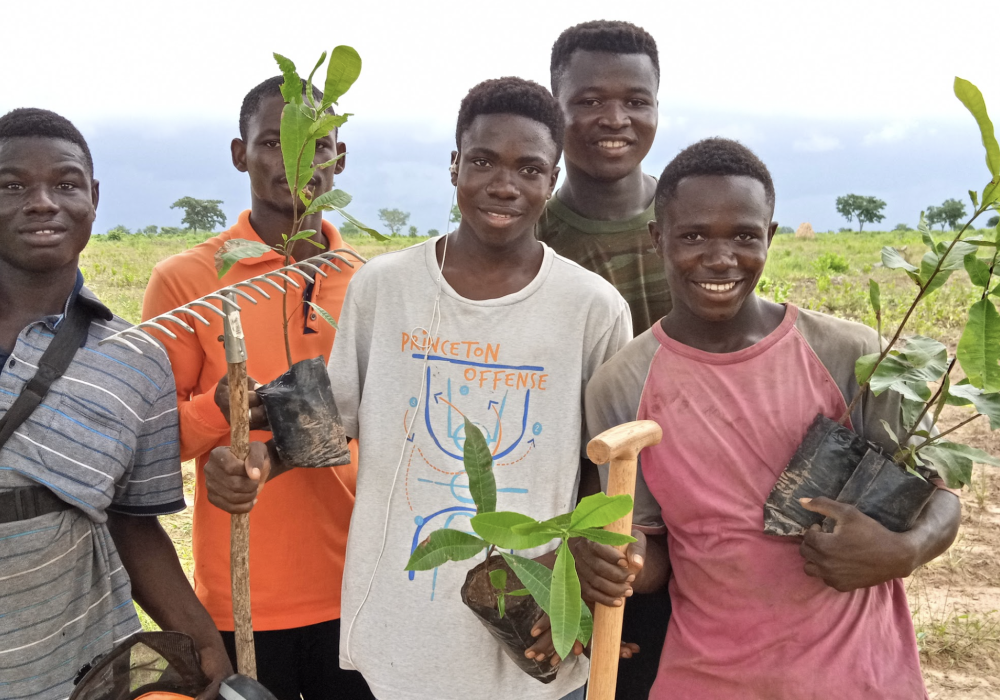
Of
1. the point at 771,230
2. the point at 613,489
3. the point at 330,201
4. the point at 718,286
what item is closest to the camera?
the point at 613,489

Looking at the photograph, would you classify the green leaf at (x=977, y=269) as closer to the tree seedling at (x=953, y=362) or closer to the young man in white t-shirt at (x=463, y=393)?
the tree seedling at (x=953, y=362)

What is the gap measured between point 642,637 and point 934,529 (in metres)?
0.83

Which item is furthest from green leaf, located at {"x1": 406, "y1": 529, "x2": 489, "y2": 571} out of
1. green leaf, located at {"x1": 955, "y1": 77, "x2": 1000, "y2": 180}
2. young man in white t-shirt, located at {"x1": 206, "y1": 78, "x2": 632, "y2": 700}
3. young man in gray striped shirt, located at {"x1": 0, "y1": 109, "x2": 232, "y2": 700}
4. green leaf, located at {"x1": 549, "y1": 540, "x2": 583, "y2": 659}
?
green leaf, located at {"x1": 955, "y1": 77, "x2": 1000, "y2": 180}

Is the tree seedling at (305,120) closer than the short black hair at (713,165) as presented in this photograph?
Yes

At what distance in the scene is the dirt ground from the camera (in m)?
3.18

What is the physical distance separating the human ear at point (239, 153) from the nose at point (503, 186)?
0.84m

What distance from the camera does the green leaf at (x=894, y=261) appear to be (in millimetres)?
1674

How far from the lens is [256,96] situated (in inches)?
85.7

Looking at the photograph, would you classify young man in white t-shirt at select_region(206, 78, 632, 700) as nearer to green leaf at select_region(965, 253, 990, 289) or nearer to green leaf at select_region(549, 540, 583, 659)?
green leaf at select_region(549, 540, 583, 659)

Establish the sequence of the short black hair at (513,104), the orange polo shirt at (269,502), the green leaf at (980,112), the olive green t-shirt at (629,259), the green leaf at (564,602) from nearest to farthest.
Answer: the green leaf at (564,602), the green leaf at (980,112), the short black hair at (513,104), the orange polo shirt at (269,502), the olive green t-shirt at (629,259)

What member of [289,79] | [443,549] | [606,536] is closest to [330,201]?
[289,79]

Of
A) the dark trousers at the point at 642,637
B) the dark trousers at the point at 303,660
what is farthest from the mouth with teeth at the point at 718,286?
the dark trousers at the point at 303,660

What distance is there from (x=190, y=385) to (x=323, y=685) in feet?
2.70

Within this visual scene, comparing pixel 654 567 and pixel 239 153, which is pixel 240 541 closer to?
pixel 654 567
